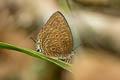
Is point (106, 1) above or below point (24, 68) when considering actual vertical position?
above

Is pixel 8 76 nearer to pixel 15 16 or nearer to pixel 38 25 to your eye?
pixel 38 25

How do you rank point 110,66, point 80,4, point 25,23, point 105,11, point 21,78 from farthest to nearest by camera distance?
point 25,23
point 21,78
point 80,4
point 105,11
point 110,66

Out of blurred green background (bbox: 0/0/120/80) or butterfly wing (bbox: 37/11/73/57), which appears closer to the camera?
→ blurred green background (bbox: 0/0/120/80)

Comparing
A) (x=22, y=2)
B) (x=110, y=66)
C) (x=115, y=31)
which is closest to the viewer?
(x=110, y=66)

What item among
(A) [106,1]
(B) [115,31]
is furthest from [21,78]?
(B) [115,31]

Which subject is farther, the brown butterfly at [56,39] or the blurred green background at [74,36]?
the brown butterfly at [56,39]

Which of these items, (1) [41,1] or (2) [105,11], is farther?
(1) [41,1]
